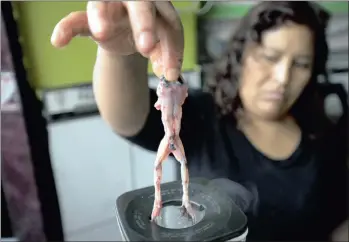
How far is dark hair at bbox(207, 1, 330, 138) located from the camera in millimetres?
727

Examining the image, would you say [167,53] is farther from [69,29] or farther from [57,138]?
[57,138]

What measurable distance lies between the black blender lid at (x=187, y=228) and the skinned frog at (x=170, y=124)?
2cm

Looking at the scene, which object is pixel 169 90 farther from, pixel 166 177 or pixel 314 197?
pixel 314 197

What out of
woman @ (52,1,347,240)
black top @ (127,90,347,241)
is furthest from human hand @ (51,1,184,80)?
black top @ (127,90,347,241)

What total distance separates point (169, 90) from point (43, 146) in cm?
46

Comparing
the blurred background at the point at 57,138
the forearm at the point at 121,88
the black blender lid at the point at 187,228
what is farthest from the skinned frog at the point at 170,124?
the blurred background at the point at 57,138

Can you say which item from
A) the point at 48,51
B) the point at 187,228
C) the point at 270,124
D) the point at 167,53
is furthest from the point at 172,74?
the point at 270,124

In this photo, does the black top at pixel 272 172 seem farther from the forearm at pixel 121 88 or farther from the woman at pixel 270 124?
the forearm at pixel 121 88

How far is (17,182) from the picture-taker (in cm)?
71

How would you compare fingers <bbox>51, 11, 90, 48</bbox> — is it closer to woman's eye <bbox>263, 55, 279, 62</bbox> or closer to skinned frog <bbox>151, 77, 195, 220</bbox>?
skinned frog <bbox>151, 77, 195, 220</bbox>

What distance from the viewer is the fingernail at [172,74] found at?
280 mm

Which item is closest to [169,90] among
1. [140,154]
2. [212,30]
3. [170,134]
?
[170,134]

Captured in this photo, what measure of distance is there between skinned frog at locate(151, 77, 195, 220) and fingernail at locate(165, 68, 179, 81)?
0.07 feet

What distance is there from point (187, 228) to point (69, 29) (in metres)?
0.19
